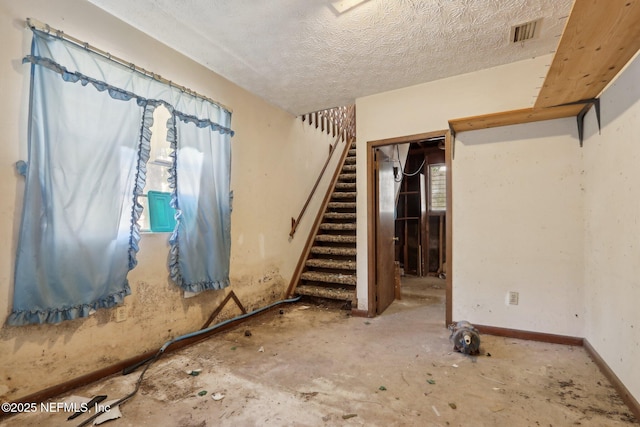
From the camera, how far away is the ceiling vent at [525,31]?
239cm

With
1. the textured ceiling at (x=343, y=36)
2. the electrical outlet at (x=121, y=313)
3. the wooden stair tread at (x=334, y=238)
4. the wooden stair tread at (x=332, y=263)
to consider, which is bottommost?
the electrical outlet at (x=121, y=313)

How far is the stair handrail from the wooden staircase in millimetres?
502

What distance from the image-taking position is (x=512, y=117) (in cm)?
275

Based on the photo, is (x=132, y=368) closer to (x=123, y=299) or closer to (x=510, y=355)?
(x=123, y=299)

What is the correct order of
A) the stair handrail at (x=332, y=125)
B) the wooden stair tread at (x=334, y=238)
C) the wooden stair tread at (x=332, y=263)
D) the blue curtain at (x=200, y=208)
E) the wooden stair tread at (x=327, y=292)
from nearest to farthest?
the blue curtain at (x=200, y=208), the wooden stair tread at (x=327, y=292), the wooden stair tread at (x=332, y=263), the wooden stair tread at (x=334, y=238), the stair handrail at (x=332, y=125)

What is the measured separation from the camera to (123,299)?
2.29m

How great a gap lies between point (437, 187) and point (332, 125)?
8.76 ft

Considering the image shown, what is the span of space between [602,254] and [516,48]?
1.87 metres

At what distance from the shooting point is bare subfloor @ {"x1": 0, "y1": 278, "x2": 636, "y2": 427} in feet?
5.70

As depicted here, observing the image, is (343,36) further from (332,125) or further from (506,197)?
(332,125)

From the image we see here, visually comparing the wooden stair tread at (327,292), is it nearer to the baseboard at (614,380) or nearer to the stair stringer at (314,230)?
the stair stringer at (314,230)

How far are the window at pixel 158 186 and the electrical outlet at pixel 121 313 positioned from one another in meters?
0.61

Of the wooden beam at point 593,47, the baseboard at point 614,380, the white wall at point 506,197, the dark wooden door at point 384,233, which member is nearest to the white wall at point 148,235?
the dark wooden door at point 384,233

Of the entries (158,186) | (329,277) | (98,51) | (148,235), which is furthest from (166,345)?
(98,51)
